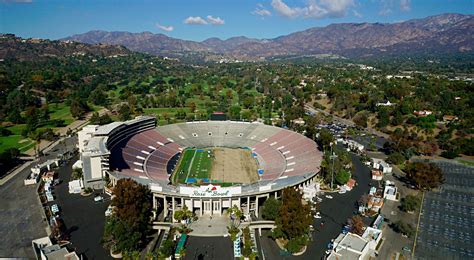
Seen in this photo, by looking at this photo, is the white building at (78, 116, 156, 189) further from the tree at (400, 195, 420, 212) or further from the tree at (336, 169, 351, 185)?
the tree at (400, 195, 420, 212)

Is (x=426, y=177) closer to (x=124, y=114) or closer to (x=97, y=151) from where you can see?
(x=97, y=151)

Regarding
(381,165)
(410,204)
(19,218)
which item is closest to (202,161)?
(381,165)

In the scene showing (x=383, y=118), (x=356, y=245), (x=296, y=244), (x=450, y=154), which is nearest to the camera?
(x=356, y=245)

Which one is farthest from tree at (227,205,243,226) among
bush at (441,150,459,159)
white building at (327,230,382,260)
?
bush at (441,150,459,159)

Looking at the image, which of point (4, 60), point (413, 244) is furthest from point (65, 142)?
point (4, 60)

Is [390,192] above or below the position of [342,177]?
below

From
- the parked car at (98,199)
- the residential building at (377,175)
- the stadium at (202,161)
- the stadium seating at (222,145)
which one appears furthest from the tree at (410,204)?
the parked car at (98,199)

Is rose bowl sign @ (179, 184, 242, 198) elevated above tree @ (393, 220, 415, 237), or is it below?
above

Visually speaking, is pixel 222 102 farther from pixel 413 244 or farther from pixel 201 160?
pixel 413 244
